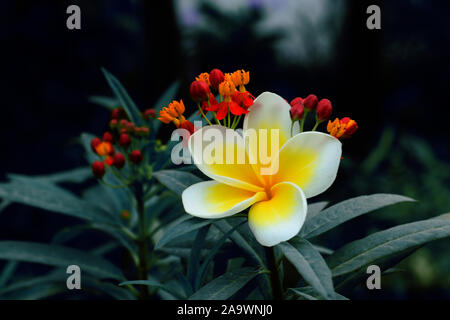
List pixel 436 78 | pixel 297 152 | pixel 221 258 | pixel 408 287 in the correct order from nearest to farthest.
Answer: pixel 297 152 < pixel 221 258 < pixel 408 287 < pixel 436 78

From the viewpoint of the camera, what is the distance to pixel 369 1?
3.10 m

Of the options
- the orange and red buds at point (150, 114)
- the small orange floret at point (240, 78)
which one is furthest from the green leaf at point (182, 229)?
the orange and red buds at point (150, 114)

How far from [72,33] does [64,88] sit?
0.41 meters

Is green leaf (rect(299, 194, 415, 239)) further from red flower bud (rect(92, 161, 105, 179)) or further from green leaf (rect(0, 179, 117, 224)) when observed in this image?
green leaf (rect(0, 179, 117, 224))

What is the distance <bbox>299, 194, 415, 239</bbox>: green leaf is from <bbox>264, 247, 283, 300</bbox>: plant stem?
0.27 ft

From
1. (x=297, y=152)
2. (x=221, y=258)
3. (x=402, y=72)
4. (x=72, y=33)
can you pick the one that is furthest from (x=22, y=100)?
(x=402, y=72)

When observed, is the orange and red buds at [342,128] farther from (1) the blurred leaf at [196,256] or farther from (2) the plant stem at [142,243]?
(2) the plant stem at [142,243]

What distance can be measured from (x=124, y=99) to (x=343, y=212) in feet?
2.25

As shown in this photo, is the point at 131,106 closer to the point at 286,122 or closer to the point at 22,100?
the point at 286,122

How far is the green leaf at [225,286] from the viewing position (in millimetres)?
755

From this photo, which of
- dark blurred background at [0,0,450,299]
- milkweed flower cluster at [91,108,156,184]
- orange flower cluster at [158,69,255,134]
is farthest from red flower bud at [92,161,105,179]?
dark blurred background at [0,0,450,299]

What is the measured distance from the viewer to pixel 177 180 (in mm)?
A: 848

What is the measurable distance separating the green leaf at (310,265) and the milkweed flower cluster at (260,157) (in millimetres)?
Result: 51

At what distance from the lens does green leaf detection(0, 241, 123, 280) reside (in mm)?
1110
